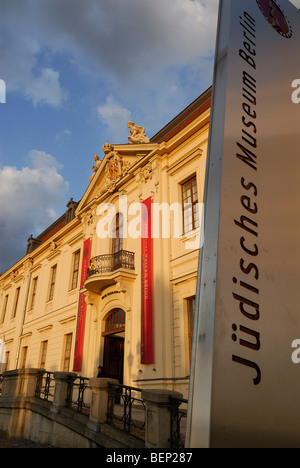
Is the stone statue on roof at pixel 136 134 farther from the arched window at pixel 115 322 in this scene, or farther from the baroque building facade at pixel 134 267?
the arched window at pixel 115 322

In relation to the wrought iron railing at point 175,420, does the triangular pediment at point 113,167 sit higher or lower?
higher

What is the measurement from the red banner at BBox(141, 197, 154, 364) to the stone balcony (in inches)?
32.4

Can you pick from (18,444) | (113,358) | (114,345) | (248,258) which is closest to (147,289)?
(114,345)

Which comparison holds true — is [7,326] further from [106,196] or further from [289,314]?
[289,314]

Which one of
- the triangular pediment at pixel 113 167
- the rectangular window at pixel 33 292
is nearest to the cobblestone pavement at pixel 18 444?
the triangular pediment at pixel 113 167

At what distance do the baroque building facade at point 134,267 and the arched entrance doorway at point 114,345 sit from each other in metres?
0.04

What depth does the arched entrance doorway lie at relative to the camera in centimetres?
1359

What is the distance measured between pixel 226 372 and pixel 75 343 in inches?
572

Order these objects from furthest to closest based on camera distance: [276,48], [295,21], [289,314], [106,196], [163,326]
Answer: [106,196] → [163,326] → [295,21] → [276,48] → [289,314]

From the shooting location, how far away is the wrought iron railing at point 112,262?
13031 mm

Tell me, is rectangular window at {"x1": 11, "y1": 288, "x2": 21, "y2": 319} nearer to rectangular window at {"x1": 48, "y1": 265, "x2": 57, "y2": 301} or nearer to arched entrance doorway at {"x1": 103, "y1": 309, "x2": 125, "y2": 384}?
rectangular window at {"x1": 48, "y1": 265, "x2": 57, "y2": 301}

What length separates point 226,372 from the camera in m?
1.87

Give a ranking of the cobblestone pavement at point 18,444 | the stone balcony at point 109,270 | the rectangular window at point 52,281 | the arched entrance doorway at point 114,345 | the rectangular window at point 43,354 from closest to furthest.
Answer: the cobblestone pavement at point 18,444
the stone balcony at point 109,270
the arched entrance doorway at point 114,345
the rectangular window at point 43,354
the rectangular window at point 52,281
